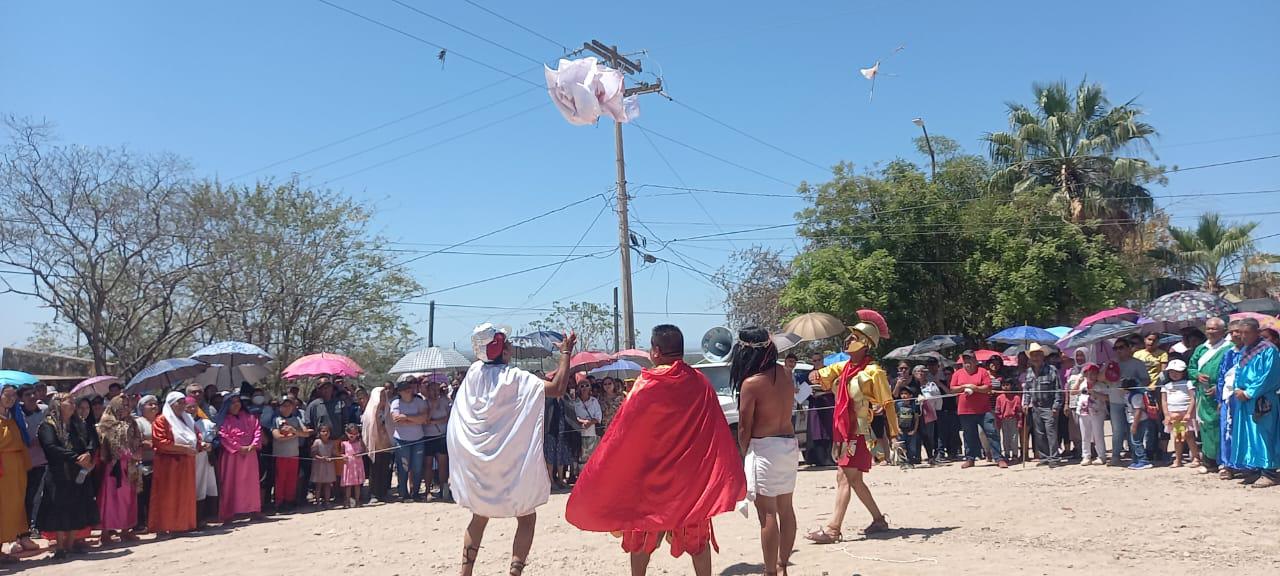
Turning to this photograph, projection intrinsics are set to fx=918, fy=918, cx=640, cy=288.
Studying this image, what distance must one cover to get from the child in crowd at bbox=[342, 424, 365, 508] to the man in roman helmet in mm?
7197

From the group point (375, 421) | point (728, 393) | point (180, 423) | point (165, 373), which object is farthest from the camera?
point (728, 393)

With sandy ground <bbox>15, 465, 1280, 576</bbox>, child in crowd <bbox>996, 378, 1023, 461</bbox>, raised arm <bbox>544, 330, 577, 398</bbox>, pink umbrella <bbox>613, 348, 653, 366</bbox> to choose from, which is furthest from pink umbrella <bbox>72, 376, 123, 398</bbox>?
child in crowd <bbox>996, 378, 1023, 461</bbox>

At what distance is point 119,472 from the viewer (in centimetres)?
991

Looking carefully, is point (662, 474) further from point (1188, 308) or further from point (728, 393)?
point (1188, 308)

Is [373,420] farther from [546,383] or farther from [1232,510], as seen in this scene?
[1232,510]

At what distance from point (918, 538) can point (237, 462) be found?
836cm

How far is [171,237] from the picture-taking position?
64.6 ft

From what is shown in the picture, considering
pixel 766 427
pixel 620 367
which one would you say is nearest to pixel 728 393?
pixel 620 367

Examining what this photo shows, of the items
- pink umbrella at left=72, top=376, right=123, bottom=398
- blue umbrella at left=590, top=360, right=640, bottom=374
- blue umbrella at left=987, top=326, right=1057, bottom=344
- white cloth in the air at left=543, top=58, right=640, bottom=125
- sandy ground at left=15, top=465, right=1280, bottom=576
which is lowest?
sandy ground at left=15, top=465, right=1280, bottom=576

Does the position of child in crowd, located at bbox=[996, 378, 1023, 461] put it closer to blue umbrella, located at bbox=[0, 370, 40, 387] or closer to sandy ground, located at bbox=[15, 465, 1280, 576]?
sandy ground, located at bbox=[15, 465, 1280, 576]

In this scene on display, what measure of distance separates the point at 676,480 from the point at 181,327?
19942 millimetres

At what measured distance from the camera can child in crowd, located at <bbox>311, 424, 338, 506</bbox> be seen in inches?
491

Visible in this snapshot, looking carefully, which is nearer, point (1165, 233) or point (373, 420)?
point (373, 420)

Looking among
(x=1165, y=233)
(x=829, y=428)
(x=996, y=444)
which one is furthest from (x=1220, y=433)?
(x=1165, y=233)
